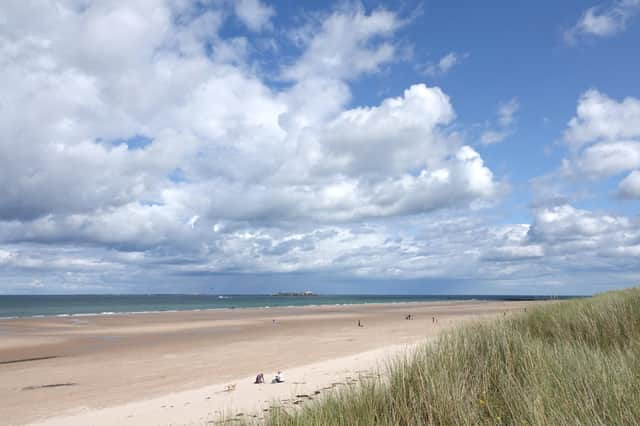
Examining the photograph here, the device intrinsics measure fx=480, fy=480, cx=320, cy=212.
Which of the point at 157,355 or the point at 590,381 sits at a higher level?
the point at 590,381

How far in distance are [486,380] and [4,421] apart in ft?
31.6

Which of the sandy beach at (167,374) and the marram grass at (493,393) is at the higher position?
the marram grass at (493,393)

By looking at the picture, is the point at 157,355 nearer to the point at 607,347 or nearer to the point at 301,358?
the point at 301,358

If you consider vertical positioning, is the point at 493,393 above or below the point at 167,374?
above

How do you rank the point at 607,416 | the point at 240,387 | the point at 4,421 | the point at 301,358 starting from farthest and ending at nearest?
the point at 301,358
the point at 240,387
the point at 4,421
the point at 607,416

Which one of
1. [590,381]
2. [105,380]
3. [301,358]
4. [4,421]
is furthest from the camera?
[301,358]

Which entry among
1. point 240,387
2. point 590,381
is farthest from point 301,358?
point 590,381

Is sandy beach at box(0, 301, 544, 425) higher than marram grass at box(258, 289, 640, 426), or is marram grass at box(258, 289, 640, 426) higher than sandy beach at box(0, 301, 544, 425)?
marram grass at box(258, 289, 640, 426)

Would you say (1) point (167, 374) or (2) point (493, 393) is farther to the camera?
(1) point (167, 374)

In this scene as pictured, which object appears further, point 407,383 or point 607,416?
point 407,383

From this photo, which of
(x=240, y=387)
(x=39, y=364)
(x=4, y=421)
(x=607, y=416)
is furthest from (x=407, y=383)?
(x=39, y=364)

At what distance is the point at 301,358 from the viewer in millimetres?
17359

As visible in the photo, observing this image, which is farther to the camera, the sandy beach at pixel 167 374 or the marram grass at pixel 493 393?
the sandy beach at pixel 167 374

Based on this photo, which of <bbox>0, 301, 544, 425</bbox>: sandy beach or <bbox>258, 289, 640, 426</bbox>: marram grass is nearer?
<bbox>258, 289, 640, 426</bbox>: marram grass
